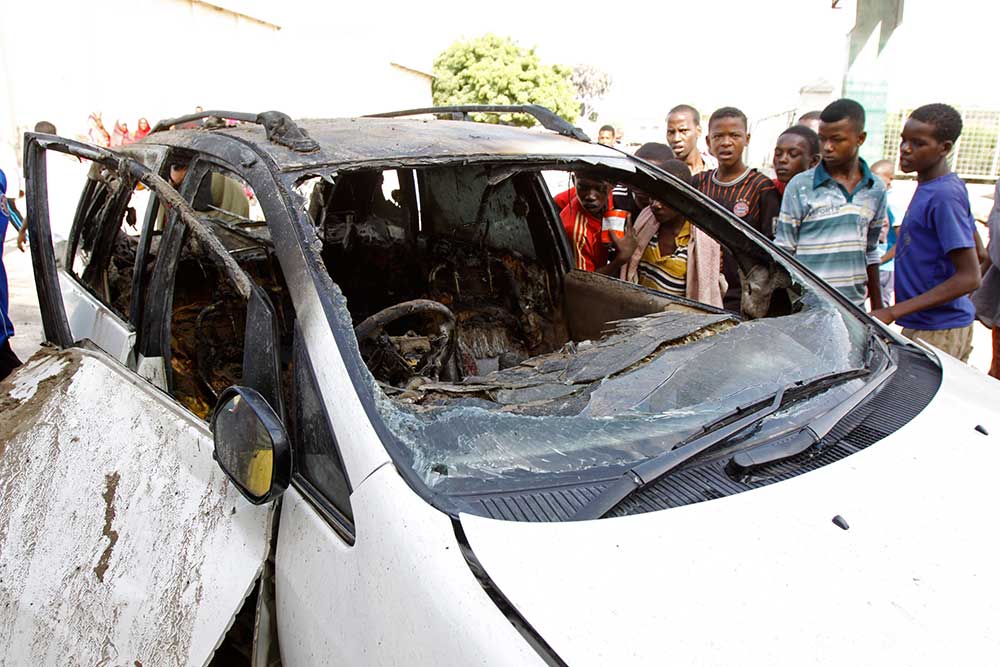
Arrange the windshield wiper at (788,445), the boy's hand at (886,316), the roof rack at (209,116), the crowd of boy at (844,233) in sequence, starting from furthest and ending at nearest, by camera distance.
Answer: the crowd of boy at (844,233) < the boy's hand at (886,316) < the roof rack at (209,116) < the windshield wiper at (788,445)

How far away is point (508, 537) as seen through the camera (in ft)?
4.02

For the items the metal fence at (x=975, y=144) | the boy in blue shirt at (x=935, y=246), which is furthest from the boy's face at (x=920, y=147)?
the metal fence at (x=975, y=144)

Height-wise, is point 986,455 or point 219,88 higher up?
point 219,88

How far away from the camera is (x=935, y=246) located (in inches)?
127

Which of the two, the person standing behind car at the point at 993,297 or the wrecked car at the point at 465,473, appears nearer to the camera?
the wrecked car at the point at 465,473

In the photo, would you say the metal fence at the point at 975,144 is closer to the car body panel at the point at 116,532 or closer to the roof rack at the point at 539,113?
the roof rack at the point at 539,113

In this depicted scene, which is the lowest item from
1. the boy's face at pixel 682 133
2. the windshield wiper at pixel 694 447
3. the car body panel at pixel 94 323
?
the windshield wiper at pixel 694 447

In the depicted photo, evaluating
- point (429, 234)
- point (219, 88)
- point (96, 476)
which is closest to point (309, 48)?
point (219, 88)

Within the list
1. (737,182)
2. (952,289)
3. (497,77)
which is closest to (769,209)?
(737,182)

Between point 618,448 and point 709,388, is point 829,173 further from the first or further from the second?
point 618,448

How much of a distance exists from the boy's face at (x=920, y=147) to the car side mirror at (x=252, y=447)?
2.94 metres

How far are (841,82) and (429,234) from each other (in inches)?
394

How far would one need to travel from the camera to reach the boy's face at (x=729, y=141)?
3994mm

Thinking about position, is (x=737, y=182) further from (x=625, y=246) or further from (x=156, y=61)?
(x=156, y=61)
